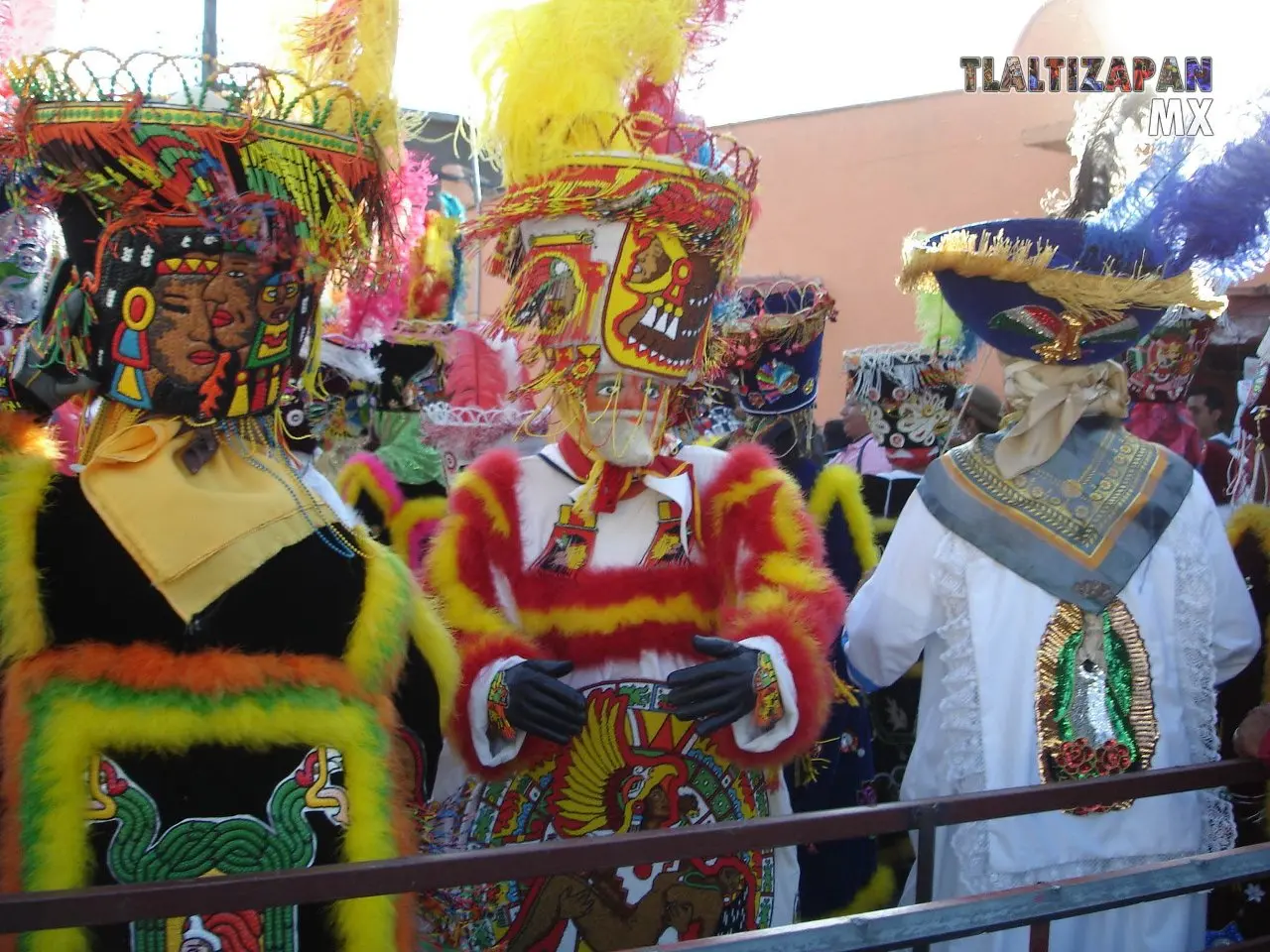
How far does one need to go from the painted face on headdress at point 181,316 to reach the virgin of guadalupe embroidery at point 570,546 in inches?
36.6

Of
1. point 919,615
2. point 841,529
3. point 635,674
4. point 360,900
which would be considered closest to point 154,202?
point 360,900

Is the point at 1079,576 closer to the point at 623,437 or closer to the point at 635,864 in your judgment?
the point at 623,437

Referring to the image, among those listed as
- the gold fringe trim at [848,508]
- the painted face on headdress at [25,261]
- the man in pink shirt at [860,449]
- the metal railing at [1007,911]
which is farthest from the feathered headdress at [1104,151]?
the painted face on headdress at [25,261]

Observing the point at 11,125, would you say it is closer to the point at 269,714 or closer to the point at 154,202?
the point at 154,202

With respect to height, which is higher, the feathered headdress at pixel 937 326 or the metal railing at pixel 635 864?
the feathered headdress at pixel 937 326

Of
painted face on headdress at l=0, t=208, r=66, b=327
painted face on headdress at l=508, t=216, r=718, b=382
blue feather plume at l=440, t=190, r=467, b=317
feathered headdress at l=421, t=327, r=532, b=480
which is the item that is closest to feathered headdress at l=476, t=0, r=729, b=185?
painted face on headdress at l=508, t=216, r=718, b=382

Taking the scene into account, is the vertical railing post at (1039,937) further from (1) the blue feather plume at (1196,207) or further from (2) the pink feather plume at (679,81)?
(2) the pink feather plume at (679,81)

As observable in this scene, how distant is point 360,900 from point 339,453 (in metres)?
3.67

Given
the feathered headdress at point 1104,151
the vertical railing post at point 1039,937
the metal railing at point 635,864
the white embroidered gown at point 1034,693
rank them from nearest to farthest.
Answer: the metal railing at point 635,864 < the vertical railing post at point 1039,937 < the white embroidered gown at point 1034,693 < the feathered headdress at point 1104,151

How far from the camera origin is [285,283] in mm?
2031

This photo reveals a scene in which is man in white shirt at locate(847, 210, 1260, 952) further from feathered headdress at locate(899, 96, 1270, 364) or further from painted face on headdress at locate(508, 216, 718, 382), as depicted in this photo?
painted face on headdress at locate(508, 216, 718, 382)

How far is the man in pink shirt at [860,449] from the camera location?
19.6 ft

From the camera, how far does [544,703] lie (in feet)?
7.98

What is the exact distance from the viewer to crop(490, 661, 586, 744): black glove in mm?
2434
